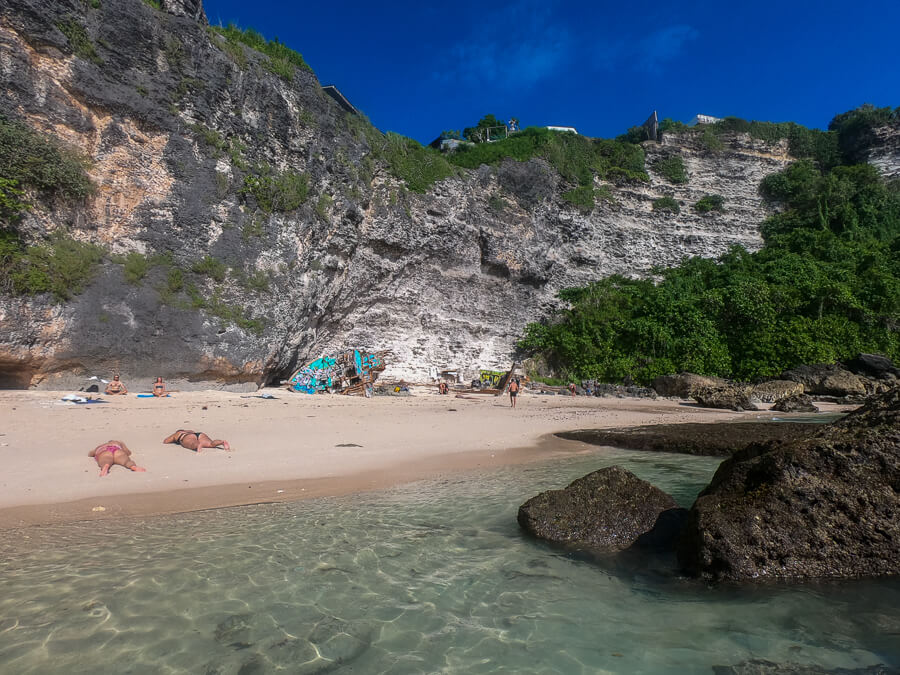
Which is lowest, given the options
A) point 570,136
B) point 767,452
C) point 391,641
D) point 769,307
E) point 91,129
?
point 391,641

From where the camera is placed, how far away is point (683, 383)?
1817cm

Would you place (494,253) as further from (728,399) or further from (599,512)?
(599,512)

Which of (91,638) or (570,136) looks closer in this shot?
(91,638)

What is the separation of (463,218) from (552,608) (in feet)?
67.5

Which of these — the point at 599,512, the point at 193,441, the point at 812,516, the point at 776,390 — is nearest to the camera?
the point at 812,516

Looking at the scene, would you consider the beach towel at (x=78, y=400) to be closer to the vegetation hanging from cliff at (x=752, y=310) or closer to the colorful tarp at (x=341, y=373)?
the colorful tarp at (x=341, y=373)

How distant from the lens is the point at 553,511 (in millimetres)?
3953

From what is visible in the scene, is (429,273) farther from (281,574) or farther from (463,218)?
(281,574)

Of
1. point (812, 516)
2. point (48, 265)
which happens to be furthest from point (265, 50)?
point (812, 516)

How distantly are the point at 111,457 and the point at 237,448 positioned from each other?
1.62 meters

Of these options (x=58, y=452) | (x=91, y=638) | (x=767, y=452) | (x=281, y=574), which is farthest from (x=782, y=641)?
(x=58, y=452)

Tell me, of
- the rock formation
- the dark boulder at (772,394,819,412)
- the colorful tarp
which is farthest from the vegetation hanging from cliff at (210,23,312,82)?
the rock formation

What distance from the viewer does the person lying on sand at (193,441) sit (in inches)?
243

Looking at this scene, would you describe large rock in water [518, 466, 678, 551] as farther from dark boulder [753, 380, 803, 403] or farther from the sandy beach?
dark boulder [753, 380, 803, 403]
